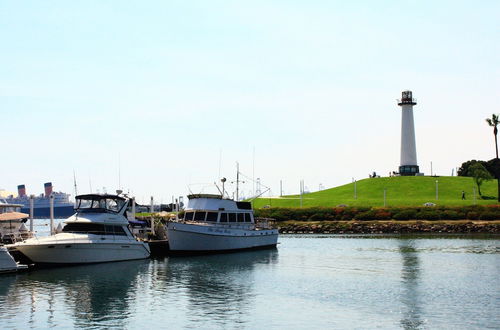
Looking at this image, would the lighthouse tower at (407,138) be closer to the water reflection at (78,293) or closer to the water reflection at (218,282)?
the water reflection at (218,282)

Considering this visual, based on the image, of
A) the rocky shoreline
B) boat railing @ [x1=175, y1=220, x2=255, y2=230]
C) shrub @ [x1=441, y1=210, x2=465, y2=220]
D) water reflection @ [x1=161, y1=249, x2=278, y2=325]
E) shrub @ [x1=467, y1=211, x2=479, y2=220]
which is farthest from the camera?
shrub @ [x1=441, y1=210, x2=465, y2=220]

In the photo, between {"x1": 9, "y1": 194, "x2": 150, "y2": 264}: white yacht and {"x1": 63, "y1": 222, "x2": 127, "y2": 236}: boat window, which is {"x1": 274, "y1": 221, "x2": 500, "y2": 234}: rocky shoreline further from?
{"x1": 63, "y1": 222, "x2": 127, "y2": 236}: boat window

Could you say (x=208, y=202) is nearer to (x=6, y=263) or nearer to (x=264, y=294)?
(x=6, y=263)

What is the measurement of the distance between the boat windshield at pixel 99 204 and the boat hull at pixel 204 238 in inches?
247

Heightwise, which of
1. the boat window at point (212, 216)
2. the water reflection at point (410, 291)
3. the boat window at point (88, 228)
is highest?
the boat window at point (212, 216)

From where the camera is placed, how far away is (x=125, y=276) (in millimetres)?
44375

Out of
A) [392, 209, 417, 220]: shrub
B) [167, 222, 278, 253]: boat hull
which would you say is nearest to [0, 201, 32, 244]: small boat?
[167, 222, 278, 253]: boat hull

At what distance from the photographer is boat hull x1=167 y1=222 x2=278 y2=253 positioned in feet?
192

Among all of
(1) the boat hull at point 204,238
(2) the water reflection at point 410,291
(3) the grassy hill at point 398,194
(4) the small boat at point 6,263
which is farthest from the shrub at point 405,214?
(4) the small boat at point 6,263

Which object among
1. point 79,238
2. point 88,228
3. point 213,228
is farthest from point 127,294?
point 213,228

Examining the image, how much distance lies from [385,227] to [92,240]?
62.4 m

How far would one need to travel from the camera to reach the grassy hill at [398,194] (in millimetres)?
→ 123725

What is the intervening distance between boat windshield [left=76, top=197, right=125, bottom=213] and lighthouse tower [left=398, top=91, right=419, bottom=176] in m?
107

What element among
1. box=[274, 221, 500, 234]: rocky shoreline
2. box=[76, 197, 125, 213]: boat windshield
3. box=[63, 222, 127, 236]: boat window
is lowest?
box=[274, 221, 500, 234]: rocky shoreline
